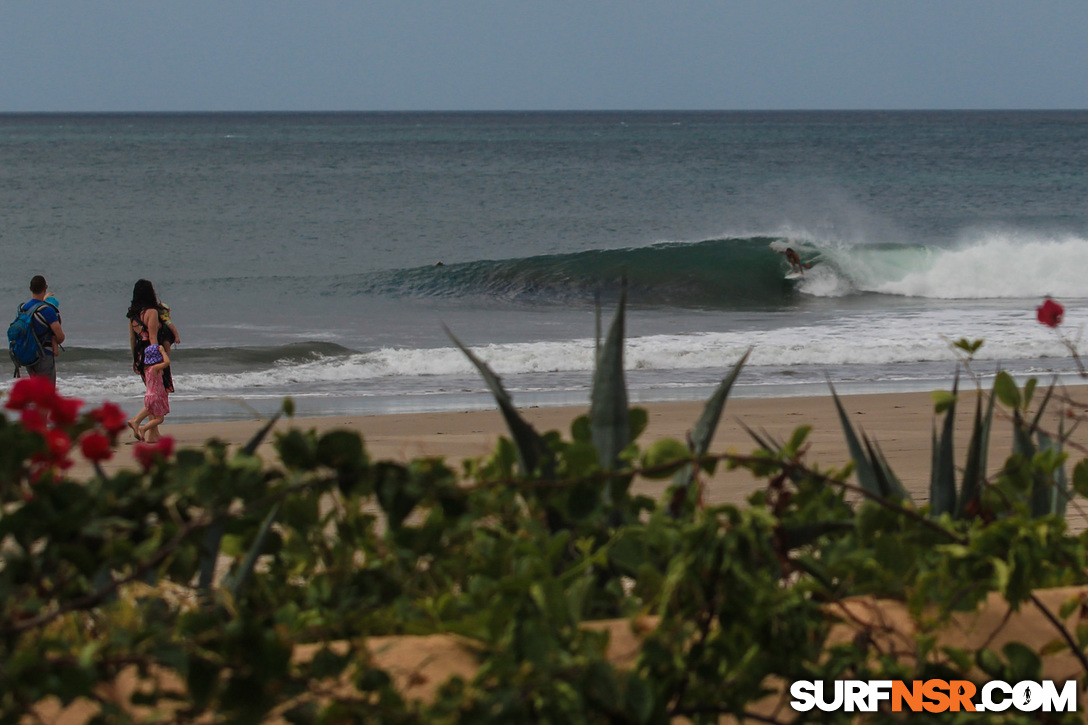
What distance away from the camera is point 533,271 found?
82.3ft

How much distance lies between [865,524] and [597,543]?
18.8 inches

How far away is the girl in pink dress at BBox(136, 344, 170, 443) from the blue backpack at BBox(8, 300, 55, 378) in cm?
88

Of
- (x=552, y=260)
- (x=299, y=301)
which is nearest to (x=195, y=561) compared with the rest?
(x=299, y=301)

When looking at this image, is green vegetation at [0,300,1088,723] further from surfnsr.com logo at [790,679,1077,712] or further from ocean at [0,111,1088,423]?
ocean at [0,111,1088,423]

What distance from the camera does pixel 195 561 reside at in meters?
1.58

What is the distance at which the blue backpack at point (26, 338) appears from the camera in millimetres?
8430

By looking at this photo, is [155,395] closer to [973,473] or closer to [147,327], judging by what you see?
[147,327]

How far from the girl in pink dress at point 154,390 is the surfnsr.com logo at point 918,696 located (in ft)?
24.3

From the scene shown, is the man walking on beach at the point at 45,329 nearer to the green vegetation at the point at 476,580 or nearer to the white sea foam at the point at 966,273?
the green vegetation at the point at 476,580

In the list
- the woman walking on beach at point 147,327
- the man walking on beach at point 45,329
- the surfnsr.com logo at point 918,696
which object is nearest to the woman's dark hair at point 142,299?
the woman walking on beach at point 147,327

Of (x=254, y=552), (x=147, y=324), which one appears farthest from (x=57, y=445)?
(x=147, y=324)

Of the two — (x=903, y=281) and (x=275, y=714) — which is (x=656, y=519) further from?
(x=903, y=281)

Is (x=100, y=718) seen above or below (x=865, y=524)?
below

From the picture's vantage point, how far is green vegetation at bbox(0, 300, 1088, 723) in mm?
1396
